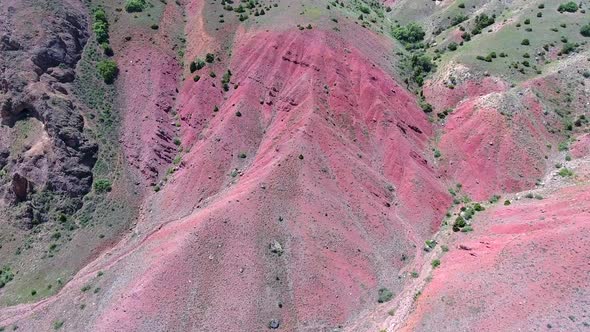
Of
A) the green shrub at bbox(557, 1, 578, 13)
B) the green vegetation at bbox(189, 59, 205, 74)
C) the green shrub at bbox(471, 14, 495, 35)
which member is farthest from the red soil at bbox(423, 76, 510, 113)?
the green vegetation at bbox(189, 59, 205, 74)

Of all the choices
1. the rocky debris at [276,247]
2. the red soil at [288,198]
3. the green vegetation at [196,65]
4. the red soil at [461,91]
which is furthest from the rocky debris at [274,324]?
the red soil at [461,91]

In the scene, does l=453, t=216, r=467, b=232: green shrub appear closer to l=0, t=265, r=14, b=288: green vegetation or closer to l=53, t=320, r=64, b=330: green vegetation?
l=53, t=320, r=64, b=330: green vegetation

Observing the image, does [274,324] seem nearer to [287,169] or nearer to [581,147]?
[287,169]

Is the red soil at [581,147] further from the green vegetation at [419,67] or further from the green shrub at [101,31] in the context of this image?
the green shrub at [101,31]

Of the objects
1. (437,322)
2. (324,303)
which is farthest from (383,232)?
(437,322)

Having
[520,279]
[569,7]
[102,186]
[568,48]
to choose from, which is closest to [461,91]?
[568,48]

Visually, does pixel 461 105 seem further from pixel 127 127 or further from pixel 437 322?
pixel 127 127
